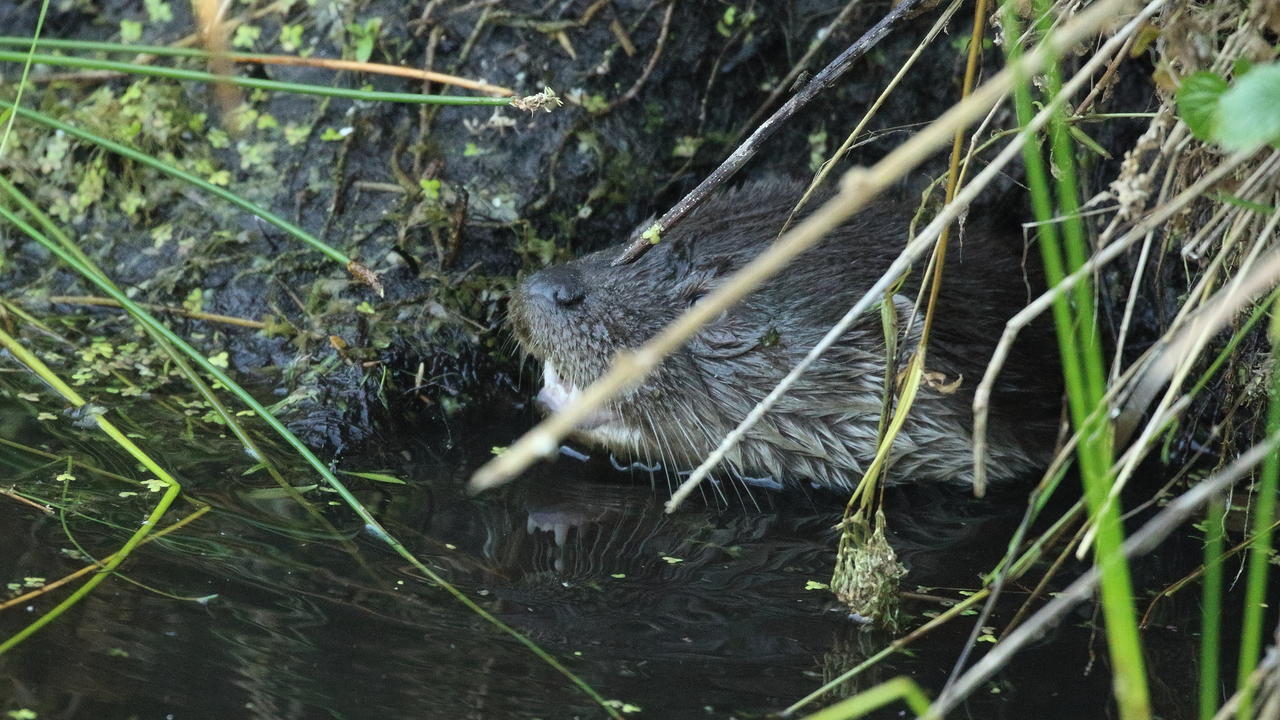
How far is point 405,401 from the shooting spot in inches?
125

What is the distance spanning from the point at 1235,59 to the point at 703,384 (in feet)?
4.73

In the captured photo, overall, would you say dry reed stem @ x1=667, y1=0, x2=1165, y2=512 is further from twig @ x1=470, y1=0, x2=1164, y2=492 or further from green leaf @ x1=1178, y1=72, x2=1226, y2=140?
twig @ x1=470, y1=0, x2=1164, y2=492

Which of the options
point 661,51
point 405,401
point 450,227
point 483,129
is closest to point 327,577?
point 405,401

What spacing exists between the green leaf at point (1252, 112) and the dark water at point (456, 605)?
98cm

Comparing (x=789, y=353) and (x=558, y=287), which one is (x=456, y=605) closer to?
(x=558, y=287)

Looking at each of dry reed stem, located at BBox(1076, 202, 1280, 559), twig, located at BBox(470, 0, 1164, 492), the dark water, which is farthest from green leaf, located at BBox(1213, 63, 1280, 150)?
the dark water

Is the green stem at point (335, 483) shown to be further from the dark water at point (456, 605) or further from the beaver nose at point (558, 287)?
the beaver nose at point (558, 287)

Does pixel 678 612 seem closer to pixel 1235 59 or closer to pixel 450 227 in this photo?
pixel 1235 59

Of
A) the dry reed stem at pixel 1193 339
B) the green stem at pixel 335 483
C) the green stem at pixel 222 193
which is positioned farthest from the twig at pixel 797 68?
the dry reed stem at pixel 1193 339

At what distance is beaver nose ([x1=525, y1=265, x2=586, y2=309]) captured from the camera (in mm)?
2955

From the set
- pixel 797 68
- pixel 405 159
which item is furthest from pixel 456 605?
pixel 797 68

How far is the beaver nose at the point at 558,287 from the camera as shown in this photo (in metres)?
2.96

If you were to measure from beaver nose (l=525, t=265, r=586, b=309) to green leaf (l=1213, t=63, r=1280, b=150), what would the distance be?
1.70 meters

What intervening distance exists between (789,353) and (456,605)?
1.11 metres
